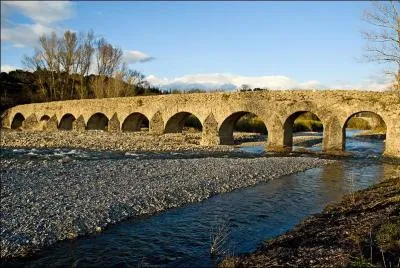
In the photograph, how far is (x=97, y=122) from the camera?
51188 mm

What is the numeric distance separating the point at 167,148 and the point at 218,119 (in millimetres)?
6850

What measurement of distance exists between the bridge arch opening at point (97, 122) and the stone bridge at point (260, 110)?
12.8 inches

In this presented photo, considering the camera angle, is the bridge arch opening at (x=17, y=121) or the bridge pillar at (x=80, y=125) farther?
the bridge arch opening at (x=17, y=121)

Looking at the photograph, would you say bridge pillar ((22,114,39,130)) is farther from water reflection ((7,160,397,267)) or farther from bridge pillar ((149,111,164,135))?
water reflection ((7,160,397,267))

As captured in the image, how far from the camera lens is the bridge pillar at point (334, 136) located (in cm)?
2795

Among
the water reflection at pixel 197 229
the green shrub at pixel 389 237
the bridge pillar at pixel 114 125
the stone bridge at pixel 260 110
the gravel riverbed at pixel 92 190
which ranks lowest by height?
the water reflection at pixel 197 229

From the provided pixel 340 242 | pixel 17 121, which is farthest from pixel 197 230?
pixel 17 121

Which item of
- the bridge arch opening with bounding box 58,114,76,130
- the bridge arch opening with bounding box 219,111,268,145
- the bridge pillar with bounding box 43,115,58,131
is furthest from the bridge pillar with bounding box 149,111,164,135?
the bridge pillar with bounding box 43,115,58,131

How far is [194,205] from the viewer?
477 inches

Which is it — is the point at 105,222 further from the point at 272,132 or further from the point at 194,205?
the point at 272,132

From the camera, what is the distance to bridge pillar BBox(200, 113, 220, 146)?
110ft

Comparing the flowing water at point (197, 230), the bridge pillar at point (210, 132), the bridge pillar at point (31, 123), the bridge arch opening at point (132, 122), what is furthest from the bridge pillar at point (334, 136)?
the bridge pillar at point (31, 123)

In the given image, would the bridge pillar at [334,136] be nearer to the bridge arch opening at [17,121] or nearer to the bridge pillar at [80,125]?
the bridge pillar at [80,125]

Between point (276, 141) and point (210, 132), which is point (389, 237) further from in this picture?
point (210, 132)
